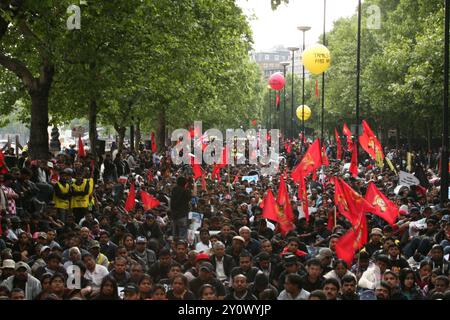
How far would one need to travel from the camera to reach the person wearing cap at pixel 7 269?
37.3 feet

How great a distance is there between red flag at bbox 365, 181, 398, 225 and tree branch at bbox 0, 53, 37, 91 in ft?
38.5

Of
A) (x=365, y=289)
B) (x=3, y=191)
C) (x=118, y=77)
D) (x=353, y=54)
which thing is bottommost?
(x=365, y=289)

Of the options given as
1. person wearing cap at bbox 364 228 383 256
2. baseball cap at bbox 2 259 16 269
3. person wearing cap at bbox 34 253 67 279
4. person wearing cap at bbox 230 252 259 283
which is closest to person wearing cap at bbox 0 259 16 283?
baseball cap at bbox 2 259 16 269

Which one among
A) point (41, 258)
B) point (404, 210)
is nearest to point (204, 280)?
point (41, 258)

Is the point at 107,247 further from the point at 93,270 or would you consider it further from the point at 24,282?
the point at 24,282

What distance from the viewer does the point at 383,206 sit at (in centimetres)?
1480

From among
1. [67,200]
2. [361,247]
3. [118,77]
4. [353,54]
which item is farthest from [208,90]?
[353,54]

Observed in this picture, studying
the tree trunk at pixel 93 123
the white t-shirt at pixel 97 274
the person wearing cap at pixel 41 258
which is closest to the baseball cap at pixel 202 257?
the white t-shirt at pixel 97 274

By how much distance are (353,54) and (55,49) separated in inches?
1499

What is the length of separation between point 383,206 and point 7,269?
620cm

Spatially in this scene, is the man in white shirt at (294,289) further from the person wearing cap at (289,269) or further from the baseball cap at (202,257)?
the baseball cap at (202,257)

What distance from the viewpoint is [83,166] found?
24359 millimetres
